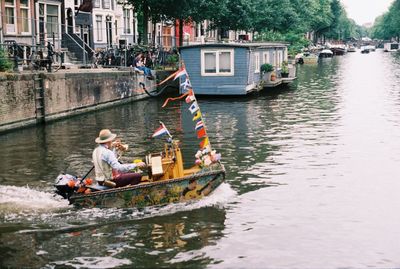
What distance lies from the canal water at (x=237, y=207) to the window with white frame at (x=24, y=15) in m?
10.8

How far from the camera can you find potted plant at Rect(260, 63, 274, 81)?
141 ft

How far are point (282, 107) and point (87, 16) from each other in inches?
838

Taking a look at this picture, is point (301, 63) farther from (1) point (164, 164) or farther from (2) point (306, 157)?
(1) point (164, 164)

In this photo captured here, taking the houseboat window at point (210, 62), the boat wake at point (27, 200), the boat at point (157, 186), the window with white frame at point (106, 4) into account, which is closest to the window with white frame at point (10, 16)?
the houseboat window at point (210, 62)

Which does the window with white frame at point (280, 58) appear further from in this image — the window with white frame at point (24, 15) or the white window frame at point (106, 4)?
the window with white frame at point (24, 15)

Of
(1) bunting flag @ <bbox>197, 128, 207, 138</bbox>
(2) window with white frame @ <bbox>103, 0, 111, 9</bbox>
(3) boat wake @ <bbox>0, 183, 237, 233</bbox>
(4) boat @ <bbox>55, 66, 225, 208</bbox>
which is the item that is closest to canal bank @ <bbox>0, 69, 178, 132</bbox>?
(3) boat wake @ <bbox>0, 183, 237, 233</bbox>

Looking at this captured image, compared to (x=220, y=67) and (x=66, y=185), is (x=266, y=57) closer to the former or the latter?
(x=220, y=67)

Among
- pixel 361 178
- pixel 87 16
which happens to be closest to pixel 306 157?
pixel 361 178

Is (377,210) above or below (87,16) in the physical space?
below

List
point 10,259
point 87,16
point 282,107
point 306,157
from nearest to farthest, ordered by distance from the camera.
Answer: point 10,259
point 306,157
point 282,107
point 87,16

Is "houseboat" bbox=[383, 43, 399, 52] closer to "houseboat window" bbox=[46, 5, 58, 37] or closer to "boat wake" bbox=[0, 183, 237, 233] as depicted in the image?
"houseboat window" bbox=[46, 5, 58, 37]

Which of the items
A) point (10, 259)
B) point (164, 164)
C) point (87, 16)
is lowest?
point (10, 259)

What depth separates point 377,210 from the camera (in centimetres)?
1444

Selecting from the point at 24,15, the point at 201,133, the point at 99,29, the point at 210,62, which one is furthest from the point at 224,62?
the point at 201,133
